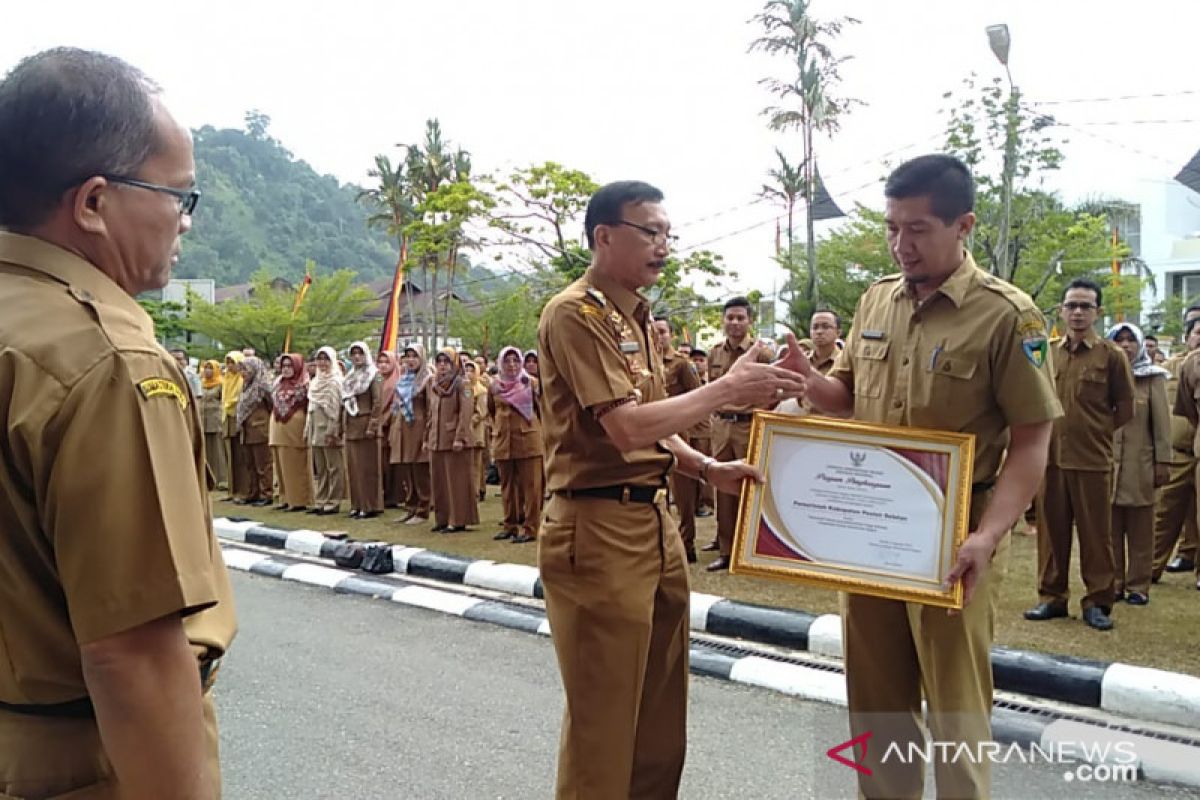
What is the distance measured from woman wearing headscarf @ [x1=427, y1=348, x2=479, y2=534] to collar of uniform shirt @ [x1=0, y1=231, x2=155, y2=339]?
8.32 m

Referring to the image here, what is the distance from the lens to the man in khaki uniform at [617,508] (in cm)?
256

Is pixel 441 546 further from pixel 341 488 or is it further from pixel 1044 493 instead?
pixel 1044 493

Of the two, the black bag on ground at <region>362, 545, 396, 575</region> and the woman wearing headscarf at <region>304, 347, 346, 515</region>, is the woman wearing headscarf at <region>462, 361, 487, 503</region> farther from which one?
the black bag on ground at <region>362, 545, 396, 575</region>

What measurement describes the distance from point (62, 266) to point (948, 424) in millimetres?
2174

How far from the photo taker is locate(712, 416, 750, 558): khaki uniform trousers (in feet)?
24.4

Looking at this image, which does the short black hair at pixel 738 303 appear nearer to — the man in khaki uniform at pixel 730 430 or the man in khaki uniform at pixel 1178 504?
the man in khaki uniform at pixel 730 430

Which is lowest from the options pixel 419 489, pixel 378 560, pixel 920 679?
pixel 378 560

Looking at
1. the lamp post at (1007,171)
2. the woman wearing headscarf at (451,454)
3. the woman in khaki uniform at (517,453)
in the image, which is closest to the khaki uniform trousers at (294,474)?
the woman wearing headscarf at (451,454)

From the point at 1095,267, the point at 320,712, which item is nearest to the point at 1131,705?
the point at 320,712

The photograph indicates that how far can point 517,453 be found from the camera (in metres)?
9.31

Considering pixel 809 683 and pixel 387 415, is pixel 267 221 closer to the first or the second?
pixel 387 415

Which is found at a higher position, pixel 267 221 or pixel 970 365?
pixel 267 221

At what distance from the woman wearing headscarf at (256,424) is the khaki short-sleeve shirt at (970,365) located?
10.7m

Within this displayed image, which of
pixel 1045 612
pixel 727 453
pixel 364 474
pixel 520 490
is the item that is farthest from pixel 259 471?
pixel 1045 612
